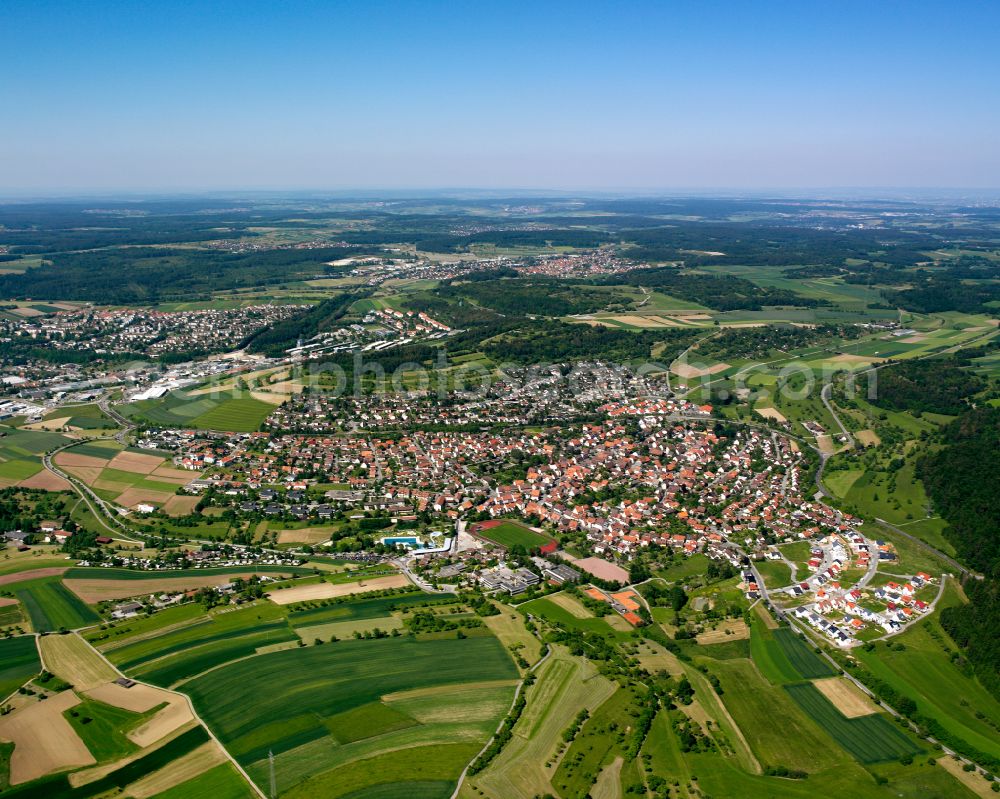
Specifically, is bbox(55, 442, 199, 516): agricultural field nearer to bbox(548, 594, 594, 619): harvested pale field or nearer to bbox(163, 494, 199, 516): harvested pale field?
bbox(163, 494, 199, 516): harvested pale field

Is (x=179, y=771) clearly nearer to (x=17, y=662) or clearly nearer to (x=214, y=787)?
(x=214, y=787)

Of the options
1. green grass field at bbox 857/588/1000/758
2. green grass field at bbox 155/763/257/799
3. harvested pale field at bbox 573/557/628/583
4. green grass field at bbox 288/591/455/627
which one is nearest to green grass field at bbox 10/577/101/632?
green grass field at bbox 288/591/455/627

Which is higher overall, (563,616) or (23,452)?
(23,452)

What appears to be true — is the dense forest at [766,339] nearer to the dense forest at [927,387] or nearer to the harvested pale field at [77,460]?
the dense forest at [927,387]

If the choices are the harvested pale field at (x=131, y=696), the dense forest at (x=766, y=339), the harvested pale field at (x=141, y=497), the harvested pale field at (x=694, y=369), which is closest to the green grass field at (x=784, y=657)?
the harvested pale field at (x=131, y=696)

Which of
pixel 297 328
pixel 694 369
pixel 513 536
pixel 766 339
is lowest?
pixel 513 536

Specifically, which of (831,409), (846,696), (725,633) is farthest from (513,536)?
(831,409)

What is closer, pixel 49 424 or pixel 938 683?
pixel 938 683

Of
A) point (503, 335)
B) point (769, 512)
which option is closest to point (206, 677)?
point (769, 512)
